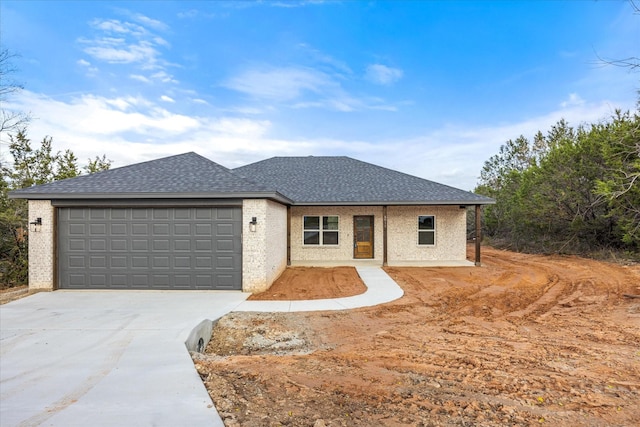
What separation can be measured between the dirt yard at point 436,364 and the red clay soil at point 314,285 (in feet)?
5.41

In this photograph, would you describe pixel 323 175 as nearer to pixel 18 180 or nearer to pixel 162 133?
pixel 162 133

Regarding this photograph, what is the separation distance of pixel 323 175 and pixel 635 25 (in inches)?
473

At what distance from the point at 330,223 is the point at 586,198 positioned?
42.5 ft

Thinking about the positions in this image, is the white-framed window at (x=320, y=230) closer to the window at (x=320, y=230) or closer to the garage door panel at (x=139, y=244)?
the window at (x=320, y=230)

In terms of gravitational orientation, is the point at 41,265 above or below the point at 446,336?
above

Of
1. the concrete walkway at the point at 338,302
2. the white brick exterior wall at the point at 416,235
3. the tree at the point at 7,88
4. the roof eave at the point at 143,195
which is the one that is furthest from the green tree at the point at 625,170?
the tree at the point at 7,88

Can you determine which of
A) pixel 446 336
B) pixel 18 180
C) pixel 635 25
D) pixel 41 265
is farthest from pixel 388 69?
pixel 18 180

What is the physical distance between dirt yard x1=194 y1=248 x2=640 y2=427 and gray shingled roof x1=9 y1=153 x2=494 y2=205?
13.7 feet

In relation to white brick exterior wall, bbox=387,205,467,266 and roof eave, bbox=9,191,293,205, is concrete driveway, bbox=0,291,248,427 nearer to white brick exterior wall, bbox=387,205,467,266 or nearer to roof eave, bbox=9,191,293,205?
roof eave, bbox=9,191,293,205

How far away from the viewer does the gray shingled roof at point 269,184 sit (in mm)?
9047

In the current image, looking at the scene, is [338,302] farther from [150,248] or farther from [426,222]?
[426,222]

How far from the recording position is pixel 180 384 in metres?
3.63

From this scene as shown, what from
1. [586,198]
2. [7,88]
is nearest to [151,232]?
[7,88]

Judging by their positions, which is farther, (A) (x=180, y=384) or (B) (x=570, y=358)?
(B) (x=570, y=358)
